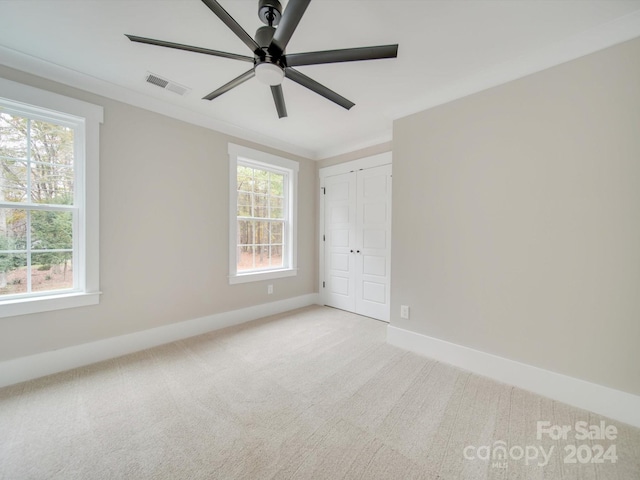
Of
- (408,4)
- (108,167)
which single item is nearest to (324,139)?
(408,4)

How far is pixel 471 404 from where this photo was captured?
5.88 ft

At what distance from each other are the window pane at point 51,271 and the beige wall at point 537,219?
3.19m

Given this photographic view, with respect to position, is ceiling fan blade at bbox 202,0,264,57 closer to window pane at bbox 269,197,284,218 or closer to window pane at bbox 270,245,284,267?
window pane at bbox 269,197,284,218

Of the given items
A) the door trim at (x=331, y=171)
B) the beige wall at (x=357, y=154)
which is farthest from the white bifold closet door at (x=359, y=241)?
the beige wall at (x=357, y=154)

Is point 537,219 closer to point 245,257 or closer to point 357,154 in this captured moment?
point 357,154

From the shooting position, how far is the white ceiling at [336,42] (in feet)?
5.02

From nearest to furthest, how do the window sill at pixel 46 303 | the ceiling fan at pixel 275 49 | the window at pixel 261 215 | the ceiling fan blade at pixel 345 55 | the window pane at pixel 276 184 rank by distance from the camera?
1. the ceiling fan at pixel 275 49
2. the ceiling fan blade at pixel 345 55
3. the window sill at pixel 46 303
4. the window at pixel 261 215
5. the window pane at pixel 276 184

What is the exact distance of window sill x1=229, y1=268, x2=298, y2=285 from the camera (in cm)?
332

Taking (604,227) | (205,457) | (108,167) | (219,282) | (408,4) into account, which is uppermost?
(408,4)

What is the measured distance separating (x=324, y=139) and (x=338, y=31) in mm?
1962

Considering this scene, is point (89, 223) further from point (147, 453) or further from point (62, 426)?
point (147, 453)

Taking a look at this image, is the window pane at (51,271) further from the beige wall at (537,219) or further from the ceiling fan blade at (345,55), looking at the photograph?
the beige wall at (537,219)

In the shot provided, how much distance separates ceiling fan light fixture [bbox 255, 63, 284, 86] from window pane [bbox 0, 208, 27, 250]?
2273 millimetres

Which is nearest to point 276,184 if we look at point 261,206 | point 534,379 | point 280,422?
point 261,206
